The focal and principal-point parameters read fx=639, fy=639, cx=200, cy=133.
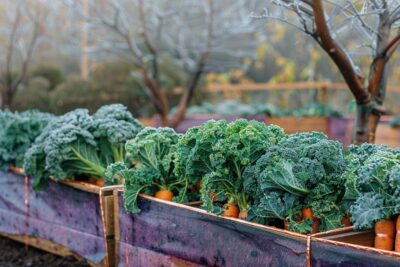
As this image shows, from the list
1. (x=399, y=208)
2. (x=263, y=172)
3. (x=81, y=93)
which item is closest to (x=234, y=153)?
(x=263, y=172)

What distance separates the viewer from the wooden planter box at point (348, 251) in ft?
9.85

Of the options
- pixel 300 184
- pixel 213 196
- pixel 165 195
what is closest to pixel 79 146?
pixel 165 195

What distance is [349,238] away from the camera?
3453mm

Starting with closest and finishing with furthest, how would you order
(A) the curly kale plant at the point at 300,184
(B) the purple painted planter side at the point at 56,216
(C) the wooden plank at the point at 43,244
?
(A) the curly kale plant at the point at 300,184, (B) the purple painted planter side at the point at 56,216, (C) the wooden plank at the point at 43,244

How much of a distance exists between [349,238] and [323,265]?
0.30m

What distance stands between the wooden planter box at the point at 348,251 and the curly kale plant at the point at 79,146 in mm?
2488

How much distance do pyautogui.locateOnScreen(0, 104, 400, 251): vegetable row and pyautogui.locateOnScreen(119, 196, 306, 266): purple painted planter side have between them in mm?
113

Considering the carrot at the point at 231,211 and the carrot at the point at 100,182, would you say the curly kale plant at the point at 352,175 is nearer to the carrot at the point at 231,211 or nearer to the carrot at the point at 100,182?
the carrot at the point at 231,211

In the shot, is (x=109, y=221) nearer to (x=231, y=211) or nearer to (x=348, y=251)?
(x=231, y=211)

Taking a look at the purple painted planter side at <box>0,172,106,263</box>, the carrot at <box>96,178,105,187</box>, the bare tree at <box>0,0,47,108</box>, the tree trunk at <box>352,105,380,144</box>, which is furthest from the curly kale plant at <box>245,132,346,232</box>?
the bare tree at <box>0,0,47,108</box>

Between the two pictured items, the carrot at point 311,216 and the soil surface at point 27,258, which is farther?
the soil surface at point 27,258

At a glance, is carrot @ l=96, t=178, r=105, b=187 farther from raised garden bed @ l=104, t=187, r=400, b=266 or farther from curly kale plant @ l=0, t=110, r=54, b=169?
curly kale plant @ l=0, t=110, r=54, b=169

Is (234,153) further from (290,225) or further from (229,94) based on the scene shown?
(229,94)

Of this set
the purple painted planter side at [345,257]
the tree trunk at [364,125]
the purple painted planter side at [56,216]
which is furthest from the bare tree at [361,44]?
the purple painted planter side at [56,216]
